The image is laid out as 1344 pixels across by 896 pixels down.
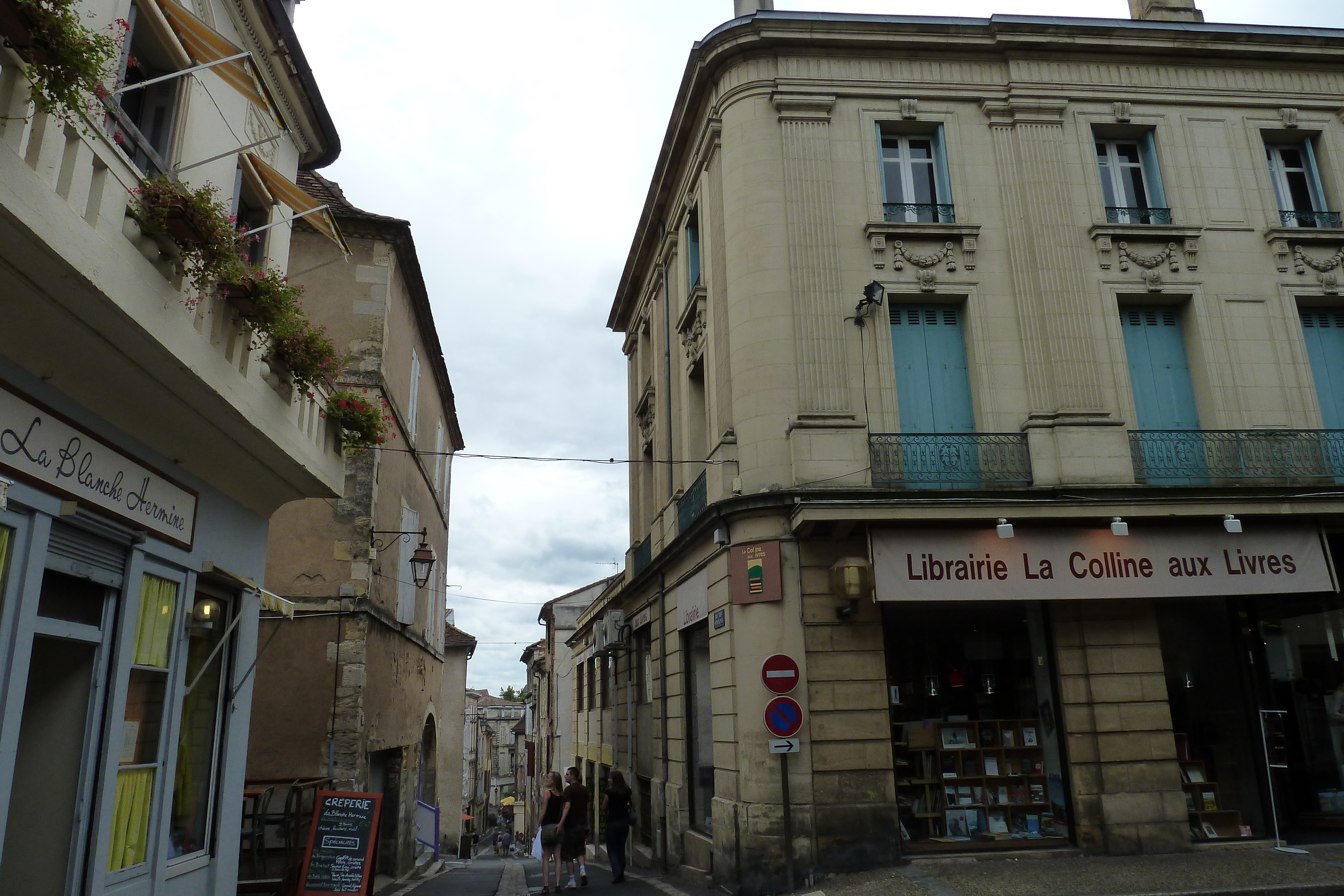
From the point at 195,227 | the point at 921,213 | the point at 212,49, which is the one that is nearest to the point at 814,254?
the point at 921,213

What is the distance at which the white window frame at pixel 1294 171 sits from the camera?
13625 mm

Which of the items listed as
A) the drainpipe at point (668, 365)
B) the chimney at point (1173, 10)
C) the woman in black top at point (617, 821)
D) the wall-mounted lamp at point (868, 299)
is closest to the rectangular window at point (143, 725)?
the woman in black top at point (617, 821)

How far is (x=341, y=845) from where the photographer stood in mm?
9367

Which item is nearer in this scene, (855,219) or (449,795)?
(855,219)

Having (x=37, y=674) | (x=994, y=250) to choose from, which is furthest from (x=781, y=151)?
(x=37, y=674)

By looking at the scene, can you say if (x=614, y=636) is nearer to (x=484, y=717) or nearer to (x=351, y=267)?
(x=351, y=267)

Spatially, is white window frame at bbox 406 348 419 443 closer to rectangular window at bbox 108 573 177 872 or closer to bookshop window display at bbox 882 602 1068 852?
rectangular window at bbox 108 573 177 872

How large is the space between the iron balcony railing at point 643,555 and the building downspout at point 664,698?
113 centimetres

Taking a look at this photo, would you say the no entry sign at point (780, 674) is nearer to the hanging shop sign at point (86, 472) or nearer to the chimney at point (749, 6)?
the hanging shop sign at point (86, 472)

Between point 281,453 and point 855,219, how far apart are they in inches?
317

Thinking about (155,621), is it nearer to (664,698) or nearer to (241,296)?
(241,296)

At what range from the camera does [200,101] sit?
7906mm

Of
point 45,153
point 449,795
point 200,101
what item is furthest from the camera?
point 449,795

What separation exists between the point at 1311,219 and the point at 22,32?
50.1 ft
